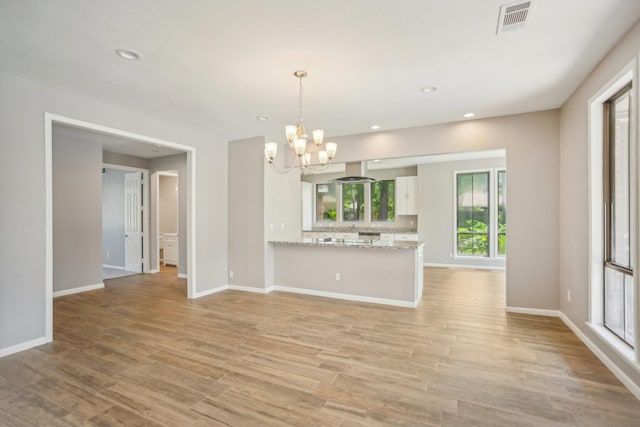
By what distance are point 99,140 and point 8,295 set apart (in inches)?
144

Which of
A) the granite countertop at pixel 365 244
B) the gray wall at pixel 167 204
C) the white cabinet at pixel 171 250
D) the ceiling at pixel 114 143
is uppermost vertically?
the ceiling at pixel 114 143

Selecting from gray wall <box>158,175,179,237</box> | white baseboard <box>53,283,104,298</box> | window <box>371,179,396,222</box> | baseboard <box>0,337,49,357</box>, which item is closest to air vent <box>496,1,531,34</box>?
baseboard <box>0,337,49,357</box>

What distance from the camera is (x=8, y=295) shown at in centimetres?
305

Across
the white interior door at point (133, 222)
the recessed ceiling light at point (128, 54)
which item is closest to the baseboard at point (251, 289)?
the white interior door at point (133, 222)

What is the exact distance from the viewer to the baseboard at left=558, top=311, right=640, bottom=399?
2.34 meters

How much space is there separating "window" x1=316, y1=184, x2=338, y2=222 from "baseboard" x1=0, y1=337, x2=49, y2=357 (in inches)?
282

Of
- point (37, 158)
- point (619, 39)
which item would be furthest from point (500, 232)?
point (37, 158)

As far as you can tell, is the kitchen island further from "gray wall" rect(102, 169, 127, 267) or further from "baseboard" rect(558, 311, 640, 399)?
"gray wall" rect(102, 169, 127, 267)

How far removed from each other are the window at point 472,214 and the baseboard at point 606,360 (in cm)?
420

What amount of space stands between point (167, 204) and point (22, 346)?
7.21 meters

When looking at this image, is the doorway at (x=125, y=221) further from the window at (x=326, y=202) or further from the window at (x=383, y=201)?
the window at (x=383, y=201)

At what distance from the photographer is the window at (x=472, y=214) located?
25.5 feet

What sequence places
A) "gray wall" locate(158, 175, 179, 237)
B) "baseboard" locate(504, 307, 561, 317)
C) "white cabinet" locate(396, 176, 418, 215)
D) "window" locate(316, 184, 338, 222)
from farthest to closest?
"gray wall" locate(158, 175, 179, 237), "window" locate(316, 184, 338, 222), "white cabinet" locate(396, 176, 418, 215), "baseboard" locate(504, 307, 561, 317)

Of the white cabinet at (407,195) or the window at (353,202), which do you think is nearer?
the white cabinet at (407,195)
